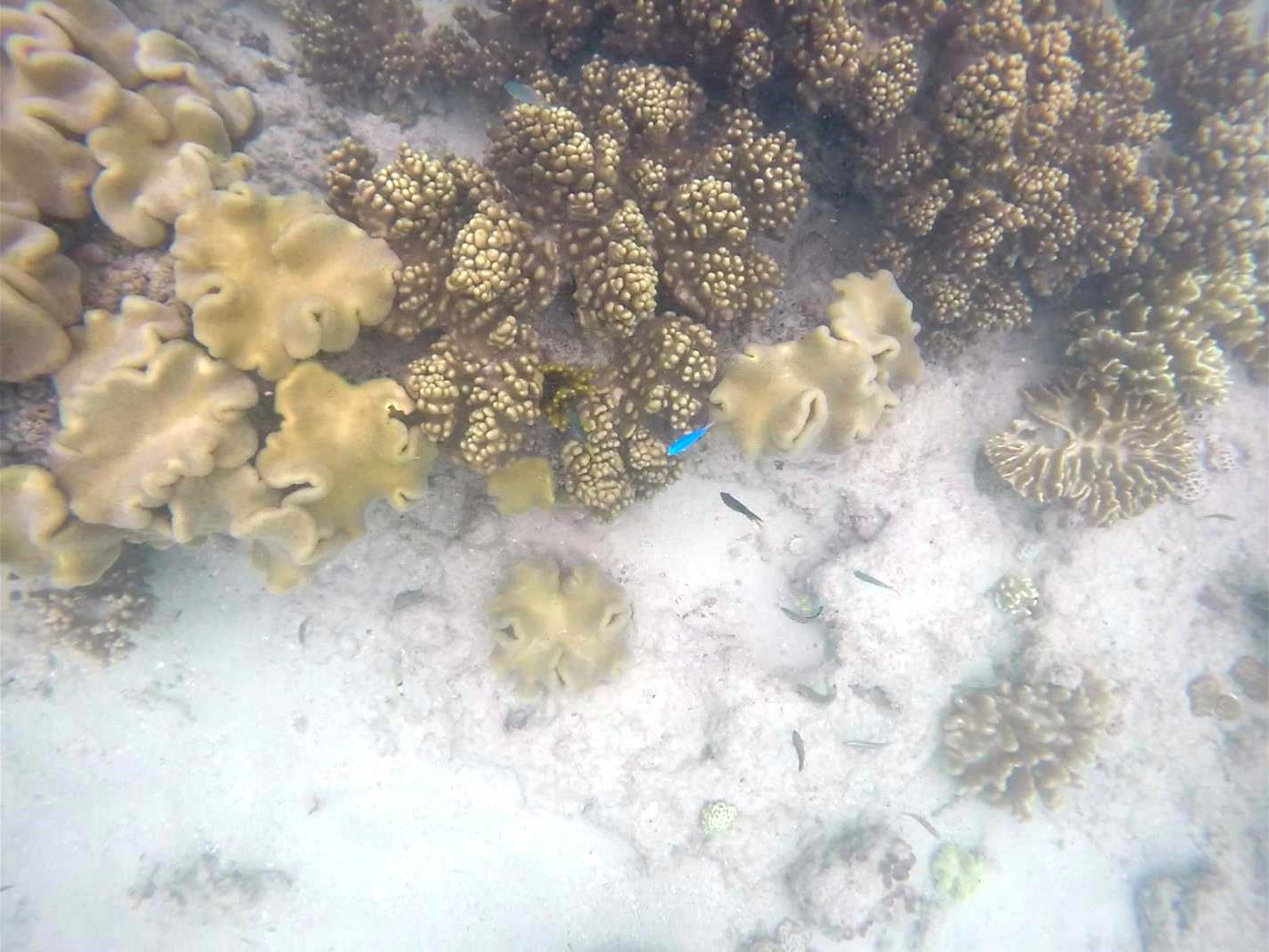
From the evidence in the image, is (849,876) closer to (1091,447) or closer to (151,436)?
(1091,447)

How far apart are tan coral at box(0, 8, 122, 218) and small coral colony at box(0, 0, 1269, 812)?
0.6 inches

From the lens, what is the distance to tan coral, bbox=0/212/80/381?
11.0 ft

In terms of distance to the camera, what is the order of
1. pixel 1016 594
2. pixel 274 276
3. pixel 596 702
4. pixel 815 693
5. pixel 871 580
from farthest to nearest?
pixel 1016 594
pixel 815 693
pixel 596 702
pixel 871 580
pixel 274 276

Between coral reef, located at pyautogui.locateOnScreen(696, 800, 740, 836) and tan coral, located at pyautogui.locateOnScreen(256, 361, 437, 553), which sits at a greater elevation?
tan coral, located at pyautogui.locateOnScreen(256, 361, 437, 553)

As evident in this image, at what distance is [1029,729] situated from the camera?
24.6 feet

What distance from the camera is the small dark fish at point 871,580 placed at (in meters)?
6.10

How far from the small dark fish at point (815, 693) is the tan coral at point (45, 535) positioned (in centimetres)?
582

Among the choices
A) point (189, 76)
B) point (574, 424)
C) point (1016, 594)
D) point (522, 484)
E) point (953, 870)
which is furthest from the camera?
point (953, 870)

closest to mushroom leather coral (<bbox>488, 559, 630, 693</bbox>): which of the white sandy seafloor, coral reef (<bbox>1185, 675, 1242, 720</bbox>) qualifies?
the white sandy seafloor

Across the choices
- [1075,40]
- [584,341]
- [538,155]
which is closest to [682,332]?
[584,341]

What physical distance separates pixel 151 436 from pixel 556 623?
3.17 metres

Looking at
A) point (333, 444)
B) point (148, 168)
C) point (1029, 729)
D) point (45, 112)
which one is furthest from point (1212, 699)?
point (45, 112)

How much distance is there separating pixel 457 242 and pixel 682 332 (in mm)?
1508

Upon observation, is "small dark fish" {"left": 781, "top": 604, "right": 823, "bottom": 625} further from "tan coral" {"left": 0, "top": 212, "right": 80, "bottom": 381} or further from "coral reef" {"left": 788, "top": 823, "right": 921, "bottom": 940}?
"tan coral" {"left": 0, "top": 212, "right": 80, "bottom": 381}
